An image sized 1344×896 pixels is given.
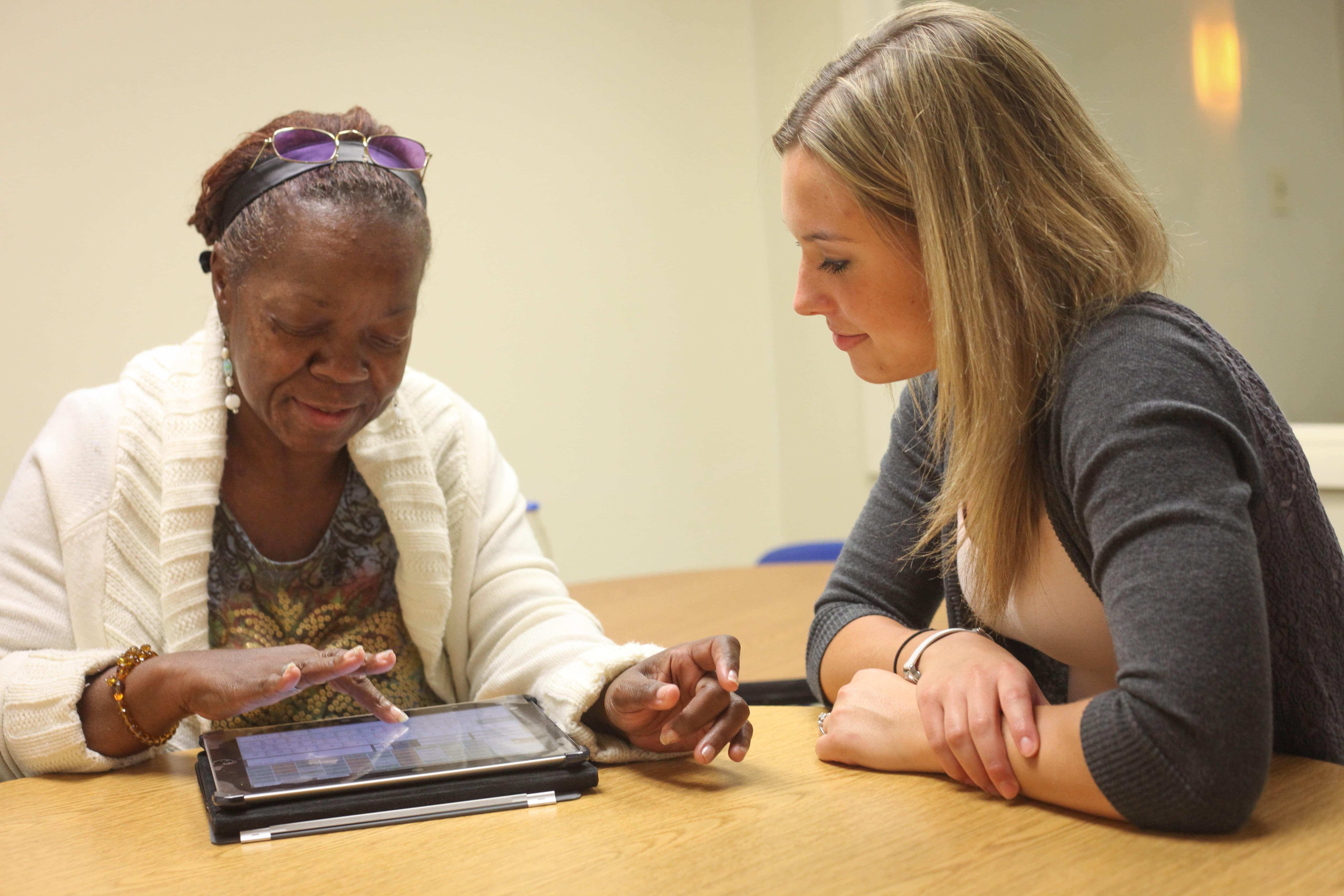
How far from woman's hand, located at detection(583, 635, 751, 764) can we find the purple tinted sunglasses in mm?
718

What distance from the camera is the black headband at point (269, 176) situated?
4.41 feet

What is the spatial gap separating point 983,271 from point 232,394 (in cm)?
95

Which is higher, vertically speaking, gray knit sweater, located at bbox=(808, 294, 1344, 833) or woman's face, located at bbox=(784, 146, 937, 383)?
woman's face, located at bbox=(784, 146, 937, 383)

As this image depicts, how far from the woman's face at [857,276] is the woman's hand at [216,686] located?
1.88ft

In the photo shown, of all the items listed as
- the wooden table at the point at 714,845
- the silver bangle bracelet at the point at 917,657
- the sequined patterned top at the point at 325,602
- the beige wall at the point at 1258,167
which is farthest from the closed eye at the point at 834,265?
the beige wall at the point at 1258,167

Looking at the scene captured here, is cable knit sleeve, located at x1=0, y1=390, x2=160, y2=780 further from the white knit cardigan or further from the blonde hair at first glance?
the blonde hair

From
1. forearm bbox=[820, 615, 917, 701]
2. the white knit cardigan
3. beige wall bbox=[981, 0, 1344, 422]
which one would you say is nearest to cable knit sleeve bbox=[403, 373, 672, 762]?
the white knit cardigan

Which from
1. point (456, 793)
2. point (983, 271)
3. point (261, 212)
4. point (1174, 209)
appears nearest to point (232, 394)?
point (261, 212)

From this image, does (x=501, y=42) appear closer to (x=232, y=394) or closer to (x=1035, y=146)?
(x=232, y=394)

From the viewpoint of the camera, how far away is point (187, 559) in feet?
4.42

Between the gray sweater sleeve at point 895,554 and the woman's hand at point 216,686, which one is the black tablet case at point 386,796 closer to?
the woman's hand at point 216,686

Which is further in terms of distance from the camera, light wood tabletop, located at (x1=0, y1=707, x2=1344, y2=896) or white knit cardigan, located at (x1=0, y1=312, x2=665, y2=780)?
white knit cardigan, located at (x1=0, y1=312, x2=665, y2=780)

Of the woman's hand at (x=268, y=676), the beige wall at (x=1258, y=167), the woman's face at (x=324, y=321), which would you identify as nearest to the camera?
the woman's hand at (x=268, y=676)

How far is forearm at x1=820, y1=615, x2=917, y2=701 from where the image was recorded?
119 centimetres
